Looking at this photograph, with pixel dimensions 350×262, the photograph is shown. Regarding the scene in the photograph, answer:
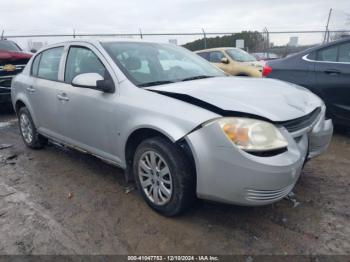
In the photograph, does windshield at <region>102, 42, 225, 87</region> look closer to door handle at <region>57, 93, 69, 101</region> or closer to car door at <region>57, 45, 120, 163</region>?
car door at <region>57, 45, 120, 163</region>

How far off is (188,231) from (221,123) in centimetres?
96

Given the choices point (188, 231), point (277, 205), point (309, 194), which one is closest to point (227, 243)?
point (188, 231)

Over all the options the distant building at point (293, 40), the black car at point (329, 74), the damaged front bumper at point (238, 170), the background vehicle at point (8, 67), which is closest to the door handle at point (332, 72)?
the black car at point (329, 74)

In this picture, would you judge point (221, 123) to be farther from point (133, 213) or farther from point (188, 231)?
point (133, 213)

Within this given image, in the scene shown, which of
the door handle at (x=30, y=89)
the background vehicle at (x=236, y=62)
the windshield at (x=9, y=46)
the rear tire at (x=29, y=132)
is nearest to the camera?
the door handle at (x=30, y=89)

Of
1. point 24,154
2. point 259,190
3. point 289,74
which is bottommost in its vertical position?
point 24,154

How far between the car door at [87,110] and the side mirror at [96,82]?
0.23 feet

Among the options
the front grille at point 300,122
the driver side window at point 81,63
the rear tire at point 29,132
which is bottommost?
the rear tire at point 29,132

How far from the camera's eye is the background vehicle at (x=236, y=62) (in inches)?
400

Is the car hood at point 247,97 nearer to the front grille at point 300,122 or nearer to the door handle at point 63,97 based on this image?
the front grille at point 300,122

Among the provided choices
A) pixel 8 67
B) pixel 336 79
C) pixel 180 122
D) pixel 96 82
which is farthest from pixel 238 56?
pixel 180 122

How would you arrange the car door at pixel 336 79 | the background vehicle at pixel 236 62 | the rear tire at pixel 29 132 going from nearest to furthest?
the car door at pixel 336 79 → the rear tire at pixel 29 132 → the background vehicle at pixel 236 62

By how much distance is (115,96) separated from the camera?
314 cm

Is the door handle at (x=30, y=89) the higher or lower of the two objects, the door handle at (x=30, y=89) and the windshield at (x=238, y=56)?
the higher
